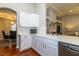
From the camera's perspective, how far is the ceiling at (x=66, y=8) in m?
4.36

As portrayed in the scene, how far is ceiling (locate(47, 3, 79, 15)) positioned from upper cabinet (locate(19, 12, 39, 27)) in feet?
2.45

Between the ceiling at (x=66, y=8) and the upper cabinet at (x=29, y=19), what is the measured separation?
746mm

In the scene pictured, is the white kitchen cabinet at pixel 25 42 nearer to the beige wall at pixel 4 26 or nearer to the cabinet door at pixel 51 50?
the cabinet door at pixel 51 50

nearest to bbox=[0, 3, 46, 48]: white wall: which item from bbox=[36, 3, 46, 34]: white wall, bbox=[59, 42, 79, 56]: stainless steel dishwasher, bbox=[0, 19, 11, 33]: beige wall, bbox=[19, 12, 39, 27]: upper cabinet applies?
bbox=[36, 3, 46, 34]: white wall

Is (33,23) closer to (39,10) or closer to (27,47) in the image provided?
(39,10)

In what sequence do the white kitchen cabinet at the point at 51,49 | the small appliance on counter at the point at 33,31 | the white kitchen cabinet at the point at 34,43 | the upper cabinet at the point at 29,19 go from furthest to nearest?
the small appliance on counter at the point at 33,31, the upper cabinet at the point at 29,19, the white kitchen cabinet at the point at 34,43, the white kitchen cabinet at the point at 51,49

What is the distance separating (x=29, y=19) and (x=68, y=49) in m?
3.01

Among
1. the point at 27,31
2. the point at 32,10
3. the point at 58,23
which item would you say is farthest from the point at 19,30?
the point at 58,23

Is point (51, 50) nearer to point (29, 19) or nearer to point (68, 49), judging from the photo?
point (68, 49)

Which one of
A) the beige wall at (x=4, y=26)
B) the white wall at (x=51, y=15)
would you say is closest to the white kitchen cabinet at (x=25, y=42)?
the white wall at (x=51, y=15)

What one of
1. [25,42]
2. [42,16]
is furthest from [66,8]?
[25,42]

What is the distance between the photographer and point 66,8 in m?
4.48

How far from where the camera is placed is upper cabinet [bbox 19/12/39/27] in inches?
189

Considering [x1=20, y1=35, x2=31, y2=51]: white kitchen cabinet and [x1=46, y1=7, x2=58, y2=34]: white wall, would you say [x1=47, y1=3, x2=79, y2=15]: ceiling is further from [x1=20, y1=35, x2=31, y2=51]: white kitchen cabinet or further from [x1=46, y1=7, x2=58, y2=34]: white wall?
[x1=20, y1=35, x2=31, y2=51]: white kitchen cabinet
